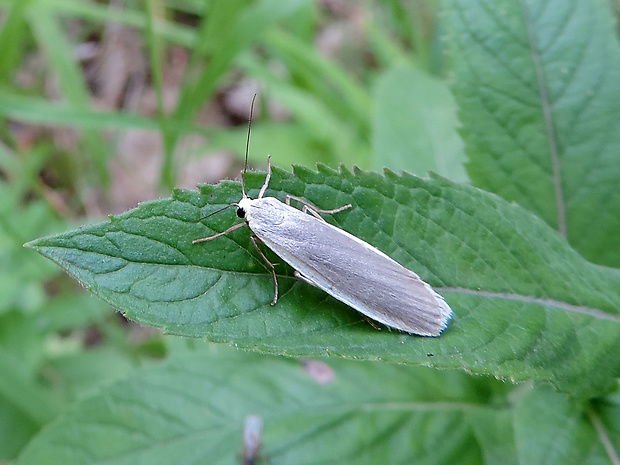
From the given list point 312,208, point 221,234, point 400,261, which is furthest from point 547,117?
point 221,234

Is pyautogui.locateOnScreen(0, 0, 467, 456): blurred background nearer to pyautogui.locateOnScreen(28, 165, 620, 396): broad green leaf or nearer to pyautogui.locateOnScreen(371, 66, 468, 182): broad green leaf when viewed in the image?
pyautogui.locateOnScreen(371, 66, 468, 182): broad green leaf

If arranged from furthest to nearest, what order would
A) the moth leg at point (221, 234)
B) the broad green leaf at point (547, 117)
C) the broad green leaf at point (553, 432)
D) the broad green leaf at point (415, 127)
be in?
the broad green leaf at point (415, 127)
the broad green leaf at point (547, 117)
the broad green leaf at point (553, 432)
the moth leg at point (221, 234)

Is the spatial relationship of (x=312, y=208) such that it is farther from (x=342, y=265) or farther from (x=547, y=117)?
(x=547, y=117)

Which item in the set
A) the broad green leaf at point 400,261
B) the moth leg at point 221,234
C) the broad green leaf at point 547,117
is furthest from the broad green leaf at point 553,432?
the moth leg at point 221,234

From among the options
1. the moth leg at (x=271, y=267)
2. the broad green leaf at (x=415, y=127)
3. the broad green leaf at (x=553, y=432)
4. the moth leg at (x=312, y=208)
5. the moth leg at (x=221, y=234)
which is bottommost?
the broad green leaf at (x=553, y=432)

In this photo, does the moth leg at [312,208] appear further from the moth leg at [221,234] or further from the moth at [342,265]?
the moth leg at [221,234]

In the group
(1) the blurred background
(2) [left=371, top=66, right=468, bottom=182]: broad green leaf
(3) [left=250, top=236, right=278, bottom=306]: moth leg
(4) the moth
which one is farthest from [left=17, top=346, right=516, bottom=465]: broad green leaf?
(2) [left=371, top=66, right=468, bottom=182]: broad green leaf

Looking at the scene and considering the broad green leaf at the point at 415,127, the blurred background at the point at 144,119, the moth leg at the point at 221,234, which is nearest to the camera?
A: the moth leg at the point at 221,234
